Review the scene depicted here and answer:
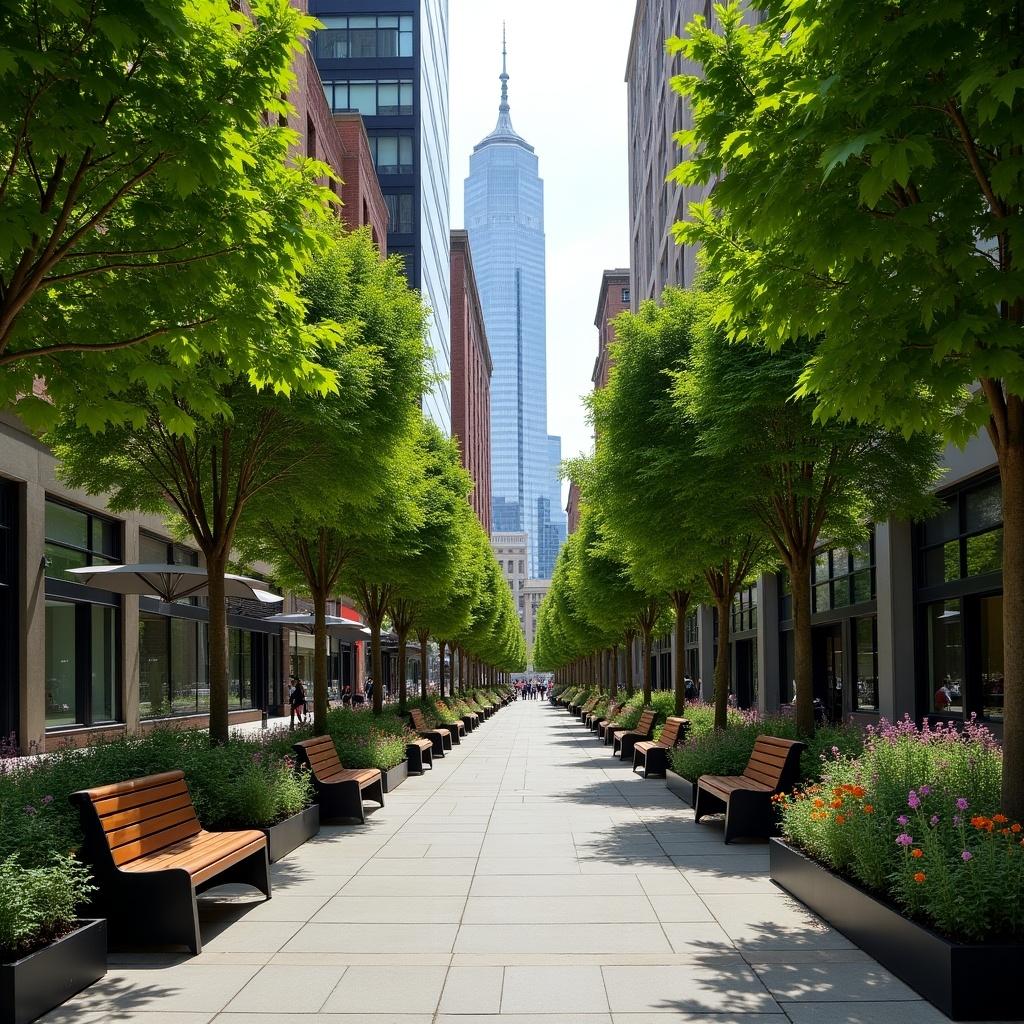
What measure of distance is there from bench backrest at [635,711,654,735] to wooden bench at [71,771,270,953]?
1607 centimetres

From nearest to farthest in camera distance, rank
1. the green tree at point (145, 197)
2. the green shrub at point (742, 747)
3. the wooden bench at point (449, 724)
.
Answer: the green tree at point (145, 197) < the green shrub at point (742, 747) < the wooden bench at point (449, 724)

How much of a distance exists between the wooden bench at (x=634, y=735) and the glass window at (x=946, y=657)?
5857mm

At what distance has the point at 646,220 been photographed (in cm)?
6444

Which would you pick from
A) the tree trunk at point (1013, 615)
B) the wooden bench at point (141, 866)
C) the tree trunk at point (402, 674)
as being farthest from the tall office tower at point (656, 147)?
the wooden bench at point (141, 866)

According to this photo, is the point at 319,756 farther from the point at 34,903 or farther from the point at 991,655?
the point at 991,655

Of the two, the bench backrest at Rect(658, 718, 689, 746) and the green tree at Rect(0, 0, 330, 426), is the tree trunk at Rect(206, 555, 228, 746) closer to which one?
the green tree at Rect(0, 0, 330, 426)

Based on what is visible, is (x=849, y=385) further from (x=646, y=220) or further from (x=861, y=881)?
(x=646, y=220)

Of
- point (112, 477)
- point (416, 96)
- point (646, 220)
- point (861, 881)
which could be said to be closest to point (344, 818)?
point (112, 477)

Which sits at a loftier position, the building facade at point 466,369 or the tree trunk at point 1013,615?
the building facade at point 466,369

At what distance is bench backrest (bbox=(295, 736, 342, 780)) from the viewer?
13711 millimetres

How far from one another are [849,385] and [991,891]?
355cm

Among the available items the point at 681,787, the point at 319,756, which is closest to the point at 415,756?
the point at 681,787

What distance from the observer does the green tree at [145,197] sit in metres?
6.22

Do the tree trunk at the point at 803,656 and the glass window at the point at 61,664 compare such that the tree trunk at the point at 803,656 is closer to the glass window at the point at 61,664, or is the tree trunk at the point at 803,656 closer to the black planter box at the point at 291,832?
the black planter box at the point at 291,832
